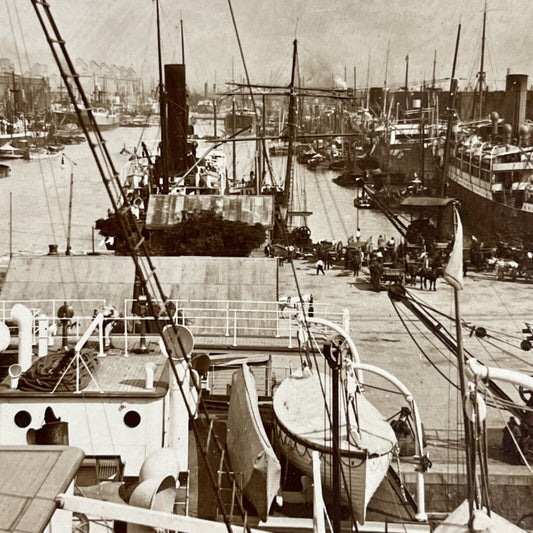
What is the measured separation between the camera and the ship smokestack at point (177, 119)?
45938 millimetres

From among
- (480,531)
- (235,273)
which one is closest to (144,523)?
(480,531)

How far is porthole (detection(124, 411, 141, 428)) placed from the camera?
1047 cm

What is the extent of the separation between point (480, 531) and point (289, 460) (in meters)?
3.95

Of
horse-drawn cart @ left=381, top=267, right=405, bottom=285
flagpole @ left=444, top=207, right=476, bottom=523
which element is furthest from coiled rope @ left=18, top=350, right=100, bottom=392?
horse-drawn cart @ left=381, top=267, right=405, bottom=285

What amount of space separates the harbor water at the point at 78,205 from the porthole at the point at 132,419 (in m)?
30.4

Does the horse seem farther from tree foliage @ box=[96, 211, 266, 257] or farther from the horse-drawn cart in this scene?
tree foliage @ box=[96, 211, 266, 257]

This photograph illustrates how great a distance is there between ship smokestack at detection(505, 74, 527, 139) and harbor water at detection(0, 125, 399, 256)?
43.8 feet

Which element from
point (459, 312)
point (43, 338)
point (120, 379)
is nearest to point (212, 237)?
point (43, 338)

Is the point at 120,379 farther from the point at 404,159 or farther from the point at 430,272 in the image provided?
the point at 404,159

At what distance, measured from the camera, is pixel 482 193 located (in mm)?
45281

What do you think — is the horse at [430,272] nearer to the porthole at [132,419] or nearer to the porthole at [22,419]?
the porthole at [132,419]

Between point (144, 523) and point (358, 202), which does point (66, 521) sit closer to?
point (144, 523)

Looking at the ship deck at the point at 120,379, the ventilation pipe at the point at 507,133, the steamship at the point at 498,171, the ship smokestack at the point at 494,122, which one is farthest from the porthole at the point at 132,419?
the ship smokestack at the point at 494,122

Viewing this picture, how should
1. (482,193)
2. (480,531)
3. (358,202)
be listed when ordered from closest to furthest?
(480,531) < (482,193) < (358,202)
